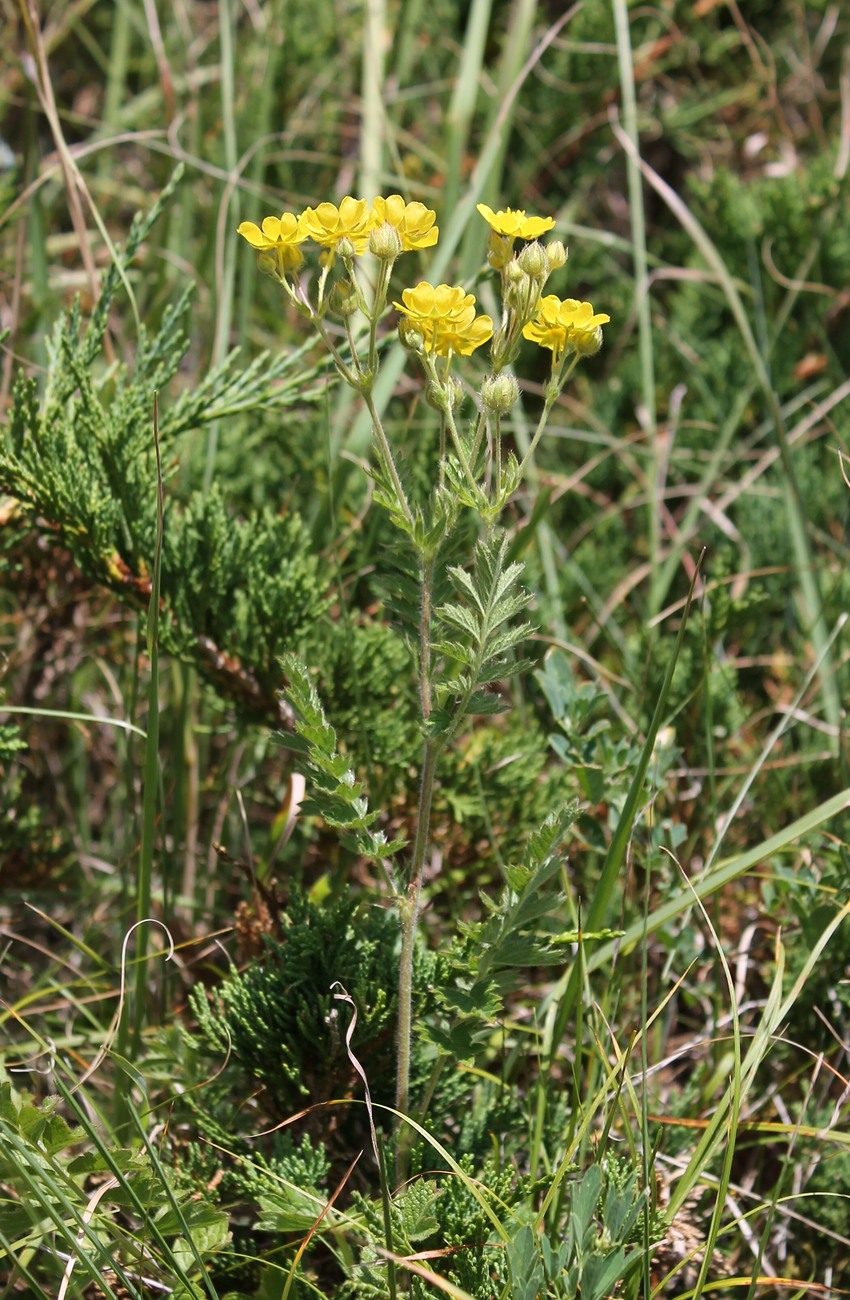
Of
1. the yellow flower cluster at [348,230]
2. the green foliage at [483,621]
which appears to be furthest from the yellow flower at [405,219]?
the green foliage at [483,621]

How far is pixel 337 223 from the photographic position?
98cm

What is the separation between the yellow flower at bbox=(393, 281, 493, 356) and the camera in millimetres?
950

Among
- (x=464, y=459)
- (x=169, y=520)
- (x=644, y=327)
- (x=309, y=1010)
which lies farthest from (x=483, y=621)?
(x=644, y=327)

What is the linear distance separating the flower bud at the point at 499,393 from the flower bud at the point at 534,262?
0.10 meters

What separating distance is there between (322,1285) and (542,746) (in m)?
0.73

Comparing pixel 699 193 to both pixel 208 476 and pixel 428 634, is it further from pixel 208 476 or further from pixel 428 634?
pixel 428 634

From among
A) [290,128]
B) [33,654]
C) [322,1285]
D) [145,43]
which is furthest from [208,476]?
[145,43]

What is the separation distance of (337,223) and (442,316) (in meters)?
0.13

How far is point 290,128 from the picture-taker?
8.02ft

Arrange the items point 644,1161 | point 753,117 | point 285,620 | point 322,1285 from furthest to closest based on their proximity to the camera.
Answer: point 753,117
point 285,620
point 322,1285
point 644,1161

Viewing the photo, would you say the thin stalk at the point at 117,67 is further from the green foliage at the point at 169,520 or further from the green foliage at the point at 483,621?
the green foliage at the point at 483,621

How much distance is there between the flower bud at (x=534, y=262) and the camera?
3.20 ft

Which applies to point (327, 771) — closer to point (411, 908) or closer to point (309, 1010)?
point (411, 908)

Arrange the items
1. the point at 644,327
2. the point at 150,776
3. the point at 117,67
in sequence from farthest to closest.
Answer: the point at 117,67, the point at 644,327, the point at 150,776
